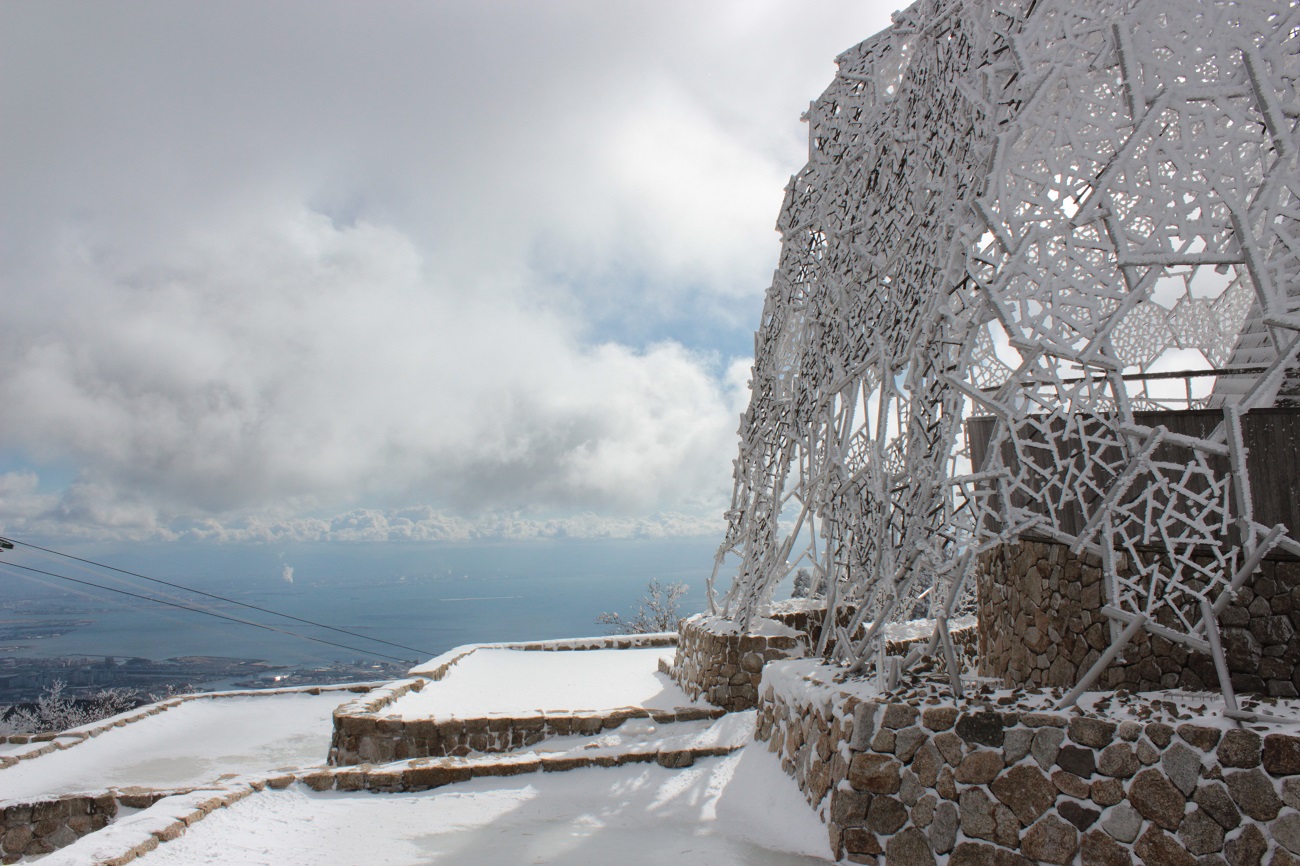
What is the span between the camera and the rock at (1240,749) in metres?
3.60

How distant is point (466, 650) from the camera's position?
12.5m

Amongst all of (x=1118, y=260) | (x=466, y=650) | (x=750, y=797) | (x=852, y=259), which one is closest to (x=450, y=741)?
(x=750, y=797)

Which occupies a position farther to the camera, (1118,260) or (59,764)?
(59,764)

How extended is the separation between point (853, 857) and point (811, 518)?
397cm

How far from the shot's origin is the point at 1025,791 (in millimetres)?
3961

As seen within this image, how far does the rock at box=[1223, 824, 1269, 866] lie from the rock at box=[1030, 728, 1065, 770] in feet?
2.49

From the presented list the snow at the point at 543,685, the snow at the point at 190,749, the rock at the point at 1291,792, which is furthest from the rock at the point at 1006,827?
the snow at the point at 190,749

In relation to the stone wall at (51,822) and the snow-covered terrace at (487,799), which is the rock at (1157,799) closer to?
the snow-covered terrace at (487,799)

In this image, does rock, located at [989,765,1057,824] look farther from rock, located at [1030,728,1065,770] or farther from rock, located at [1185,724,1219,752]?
rock, located at [1185,724,1219,752]

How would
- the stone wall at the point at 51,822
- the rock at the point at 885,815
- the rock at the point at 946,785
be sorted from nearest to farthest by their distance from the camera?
1. the rock at the point at 946,785
2. the rock at the point at 885,815
3. the stone wall at the point at 51,822

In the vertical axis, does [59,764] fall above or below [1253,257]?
below

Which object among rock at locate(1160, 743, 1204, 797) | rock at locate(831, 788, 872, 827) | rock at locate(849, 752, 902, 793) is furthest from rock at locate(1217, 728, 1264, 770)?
rock at locate(831, 788, 872, 827)

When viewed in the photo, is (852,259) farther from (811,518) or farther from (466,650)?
(466,650)

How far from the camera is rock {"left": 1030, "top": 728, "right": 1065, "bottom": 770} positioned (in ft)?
13.0
